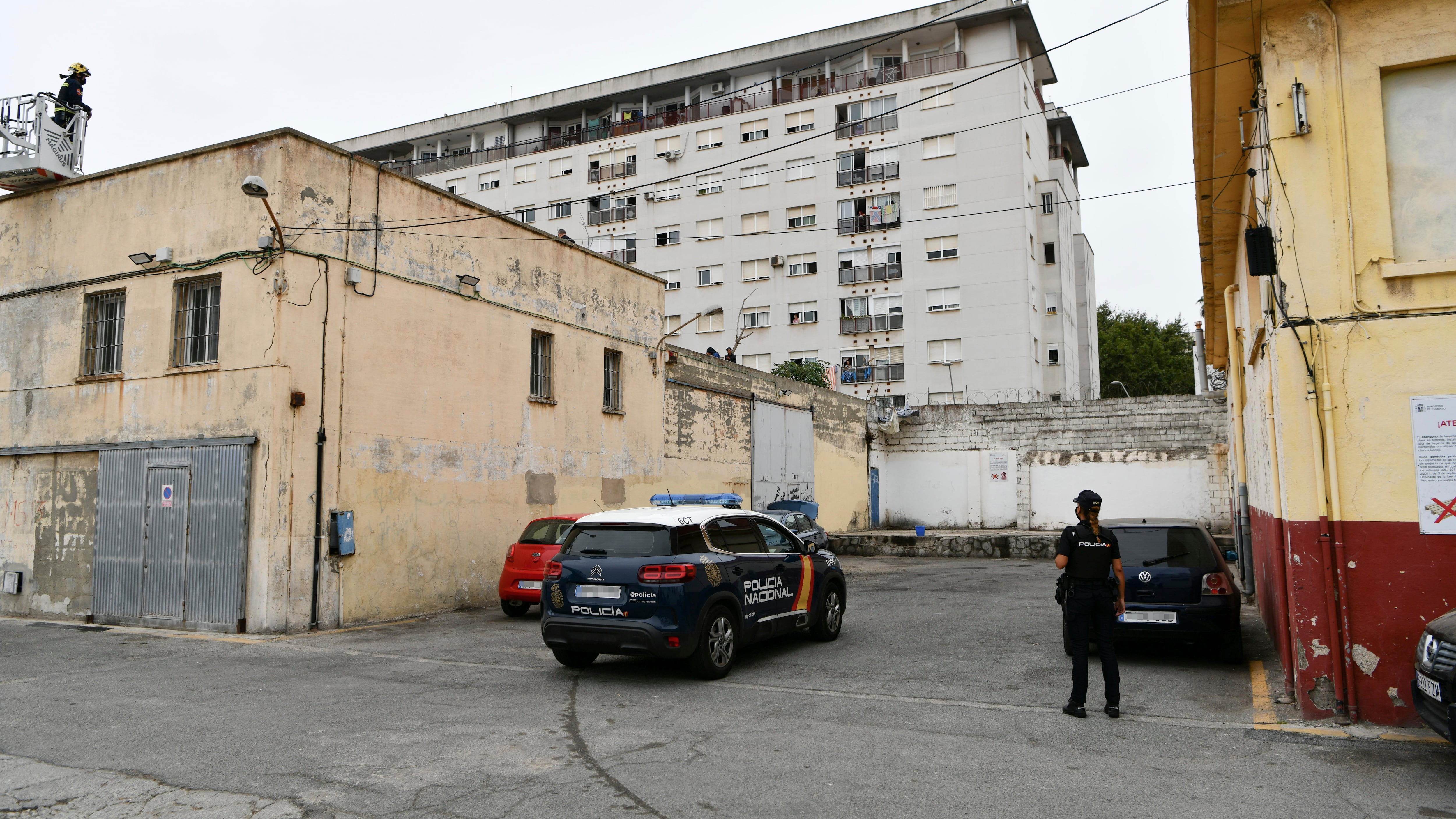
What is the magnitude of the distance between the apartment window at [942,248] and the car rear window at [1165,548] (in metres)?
32.6

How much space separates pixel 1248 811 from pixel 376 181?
1336 centimetres

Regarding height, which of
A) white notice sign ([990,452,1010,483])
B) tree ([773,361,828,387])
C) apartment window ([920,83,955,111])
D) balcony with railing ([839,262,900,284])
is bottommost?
white notice sign ([990,452,1010,483])

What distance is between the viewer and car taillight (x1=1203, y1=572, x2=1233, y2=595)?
29.3 ft

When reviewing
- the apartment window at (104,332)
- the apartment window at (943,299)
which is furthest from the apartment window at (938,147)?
the apartment window at (104,332)

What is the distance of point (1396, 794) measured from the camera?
17.3 feet

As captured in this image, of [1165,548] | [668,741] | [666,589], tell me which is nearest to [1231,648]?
[1165,548]

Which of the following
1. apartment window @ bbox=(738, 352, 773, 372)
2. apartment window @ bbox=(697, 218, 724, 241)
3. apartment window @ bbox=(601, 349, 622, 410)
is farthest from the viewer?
apartment window @ bbox=(697, 218, 724, 241)

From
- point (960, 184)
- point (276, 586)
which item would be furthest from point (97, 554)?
point (960, 184)

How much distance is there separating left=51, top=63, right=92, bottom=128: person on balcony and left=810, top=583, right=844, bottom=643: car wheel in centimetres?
1407

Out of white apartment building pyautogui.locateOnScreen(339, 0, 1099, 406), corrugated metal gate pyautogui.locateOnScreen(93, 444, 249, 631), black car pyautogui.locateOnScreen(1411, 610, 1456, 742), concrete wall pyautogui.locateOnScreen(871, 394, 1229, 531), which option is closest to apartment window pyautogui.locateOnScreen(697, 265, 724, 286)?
white apartment building pyautogui.locateOnScreen(339, 0, 1099, 406)

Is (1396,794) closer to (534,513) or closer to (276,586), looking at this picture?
(276,586)

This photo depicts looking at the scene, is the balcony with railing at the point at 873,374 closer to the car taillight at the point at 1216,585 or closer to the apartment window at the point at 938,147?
the apartment window at the point at 938,147

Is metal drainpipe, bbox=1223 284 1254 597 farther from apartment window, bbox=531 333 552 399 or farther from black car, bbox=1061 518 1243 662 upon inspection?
apartment window, bbox=531 333 552 399

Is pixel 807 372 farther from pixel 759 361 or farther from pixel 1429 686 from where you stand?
pixel 1429 686
